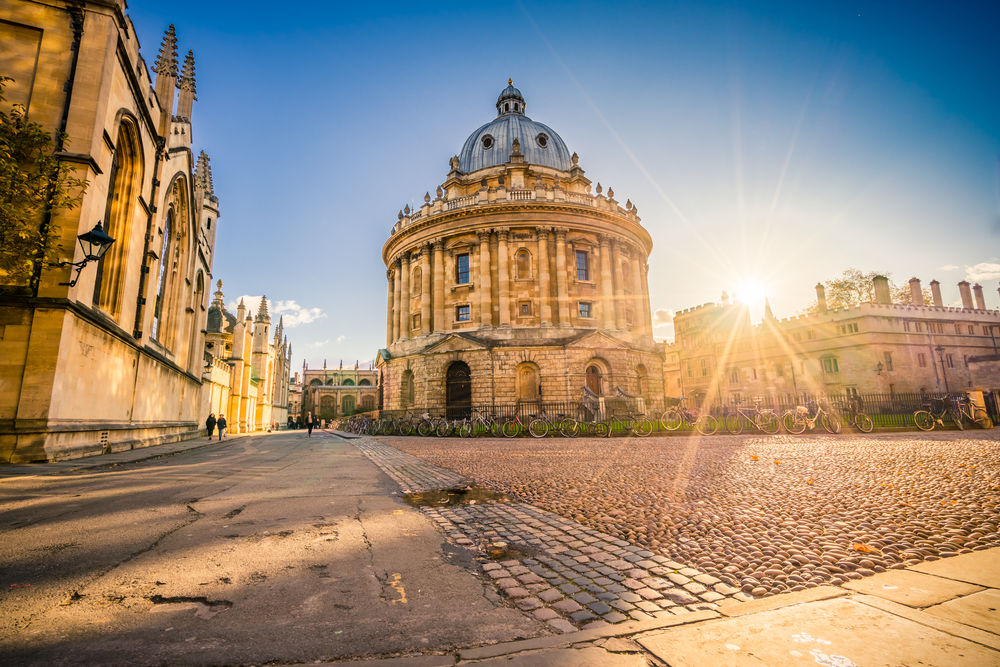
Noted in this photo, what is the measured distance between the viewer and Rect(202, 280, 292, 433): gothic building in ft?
96.6

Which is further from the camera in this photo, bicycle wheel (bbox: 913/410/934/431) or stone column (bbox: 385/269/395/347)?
stone column (bbox: 385/269/395/347)

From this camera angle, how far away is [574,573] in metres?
3.08

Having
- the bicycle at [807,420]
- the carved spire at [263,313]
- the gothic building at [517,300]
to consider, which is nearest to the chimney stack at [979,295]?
the gothic building at [517,300]

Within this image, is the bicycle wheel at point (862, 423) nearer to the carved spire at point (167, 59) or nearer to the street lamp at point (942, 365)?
the carved spire at point (167, 59)

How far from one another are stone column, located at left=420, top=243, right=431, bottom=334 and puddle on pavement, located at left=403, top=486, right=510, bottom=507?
90.6 ft

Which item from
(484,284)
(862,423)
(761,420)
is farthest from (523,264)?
(862,423)

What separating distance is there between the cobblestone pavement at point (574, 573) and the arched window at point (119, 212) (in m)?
12.8

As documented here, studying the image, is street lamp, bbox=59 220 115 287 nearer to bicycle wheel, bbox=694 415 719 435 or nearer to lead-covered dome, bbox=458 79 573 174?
bicycle wheel, bbox=694 415 719 435

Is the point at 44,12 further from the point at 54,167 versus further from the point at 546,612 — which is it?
the point at 546,612

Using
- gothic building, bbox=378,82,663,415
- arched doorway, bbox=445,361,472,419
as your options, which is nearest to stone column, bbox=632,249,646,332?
gothic building, bbox=378,82,663,415

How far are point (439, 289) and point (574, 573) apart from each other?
102 ft

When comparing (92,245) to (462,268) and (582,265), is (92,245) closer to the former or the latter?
(462,268)

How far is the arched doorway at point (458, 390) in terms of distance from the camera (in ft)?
102

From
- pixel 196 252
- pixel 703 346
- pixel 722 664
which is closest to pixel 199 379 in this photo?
pixel 196 252
